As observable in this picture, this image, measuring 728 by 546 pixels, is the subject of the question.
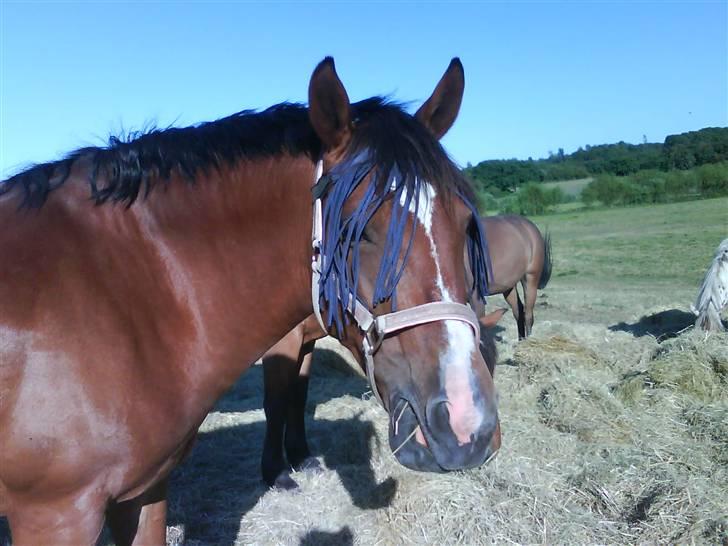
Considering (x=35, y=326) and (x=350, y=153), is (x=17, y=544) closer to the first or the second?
(x=35, y=326)

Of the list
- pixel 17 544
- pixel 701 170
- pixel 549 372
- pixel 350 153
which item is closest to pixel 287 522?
pixel 17 544

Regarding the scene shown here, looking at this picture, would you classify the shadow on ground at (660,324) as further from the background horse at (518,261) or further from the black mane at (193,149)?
the black mane at (193,149)

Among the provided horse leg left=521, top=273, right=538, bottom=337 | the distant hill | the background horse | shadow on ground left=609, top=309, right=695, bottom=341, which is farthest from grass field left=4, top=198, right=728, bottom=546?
the distant hill

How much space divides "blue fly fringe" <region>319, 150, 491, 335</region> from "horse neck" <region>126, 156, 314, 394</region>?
185 mm

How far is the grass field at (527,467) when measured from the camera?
Result: 10.5 ft

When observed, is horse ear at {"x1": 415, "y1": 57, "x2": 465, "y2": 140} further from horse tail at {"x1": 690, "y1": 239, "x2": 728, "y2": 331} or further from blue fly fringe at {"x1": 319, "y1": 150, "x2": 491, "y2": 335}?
horse tail at {"x1": 690, "y1": 239, "x2": 728, "y2": 331}

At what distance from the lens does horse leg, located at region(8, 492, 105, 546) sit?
1.57m

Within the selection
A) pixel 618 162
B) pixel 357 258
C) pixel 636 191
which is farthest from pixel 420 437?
pixel 618 162

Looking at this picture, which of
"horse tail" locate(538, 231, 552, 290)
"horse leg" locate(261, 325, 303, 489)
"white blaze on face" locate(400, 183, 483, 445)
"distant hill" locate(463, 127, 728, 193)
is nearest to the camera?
"white blaze on face" locate(400, 183, 483, 445)

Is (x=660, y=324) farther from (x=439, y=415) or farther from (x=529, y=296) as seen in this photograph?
(x=439, y=415)

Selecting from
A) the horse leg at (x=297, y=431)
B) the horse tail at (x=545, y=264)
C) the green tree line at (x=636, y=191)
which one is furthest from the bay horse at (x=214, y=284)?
the green tree line at (x=636, y=191)

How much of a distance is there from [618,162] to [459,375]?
50.6 m

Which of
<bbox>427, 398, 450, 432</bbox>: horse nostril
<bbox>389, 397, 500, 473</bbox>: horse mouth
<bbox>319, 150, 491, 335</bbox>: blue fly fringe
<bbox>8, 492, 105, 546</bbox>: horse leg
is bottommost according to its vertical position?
<bbox>8, 492, 105, 546</bbox>: horse leg

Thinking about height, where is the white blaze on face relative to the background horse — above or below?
above
